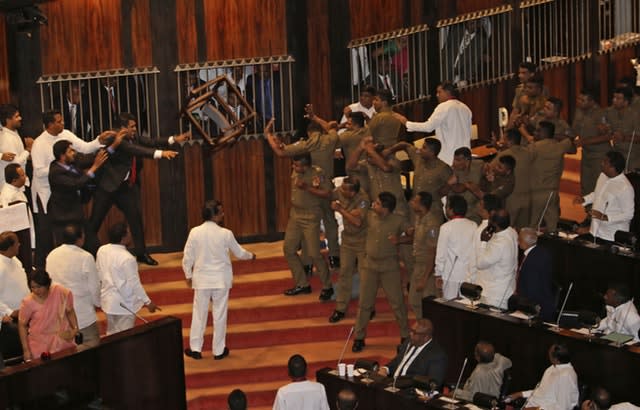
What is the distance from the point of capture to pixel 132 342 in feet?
40.0

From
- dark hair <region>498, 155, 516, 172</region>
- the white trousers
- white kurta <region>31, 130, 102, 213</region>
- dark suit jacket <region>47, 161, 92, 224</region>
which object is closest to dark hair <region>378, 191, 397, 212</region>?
dark hair <region>498, 155, 516, 172</region>

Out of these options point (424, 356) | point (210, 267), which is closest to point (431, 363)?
point (424, 356)

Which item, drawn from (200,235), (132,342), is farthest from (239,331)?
(132,342)

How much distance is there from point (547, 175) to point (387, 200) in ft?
7.24

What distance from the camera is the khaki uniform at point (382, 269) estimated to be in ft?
44.7

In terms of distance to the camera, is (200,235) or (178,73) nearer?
(200,235)

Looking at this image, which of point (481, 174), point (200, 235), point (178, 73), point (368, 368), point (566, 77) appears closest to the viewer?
point (368, 368)

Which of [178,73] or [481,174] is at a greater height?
[178,73]

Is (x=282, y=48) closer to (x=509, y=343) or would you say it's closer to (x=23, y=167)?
(x=23, y=167)

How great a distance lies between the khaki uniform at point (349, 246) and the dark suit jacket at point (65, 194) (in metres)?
2.42

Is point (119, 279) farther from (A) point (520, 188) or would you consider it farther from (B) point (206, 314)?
(A) point (520, 188)

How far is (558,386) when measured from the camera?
37.4 ft

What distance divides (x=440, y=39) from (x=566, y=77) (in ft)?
8.56

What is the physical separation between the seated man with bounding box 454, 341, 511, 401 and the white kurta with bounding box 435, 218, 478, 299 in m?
1.65
